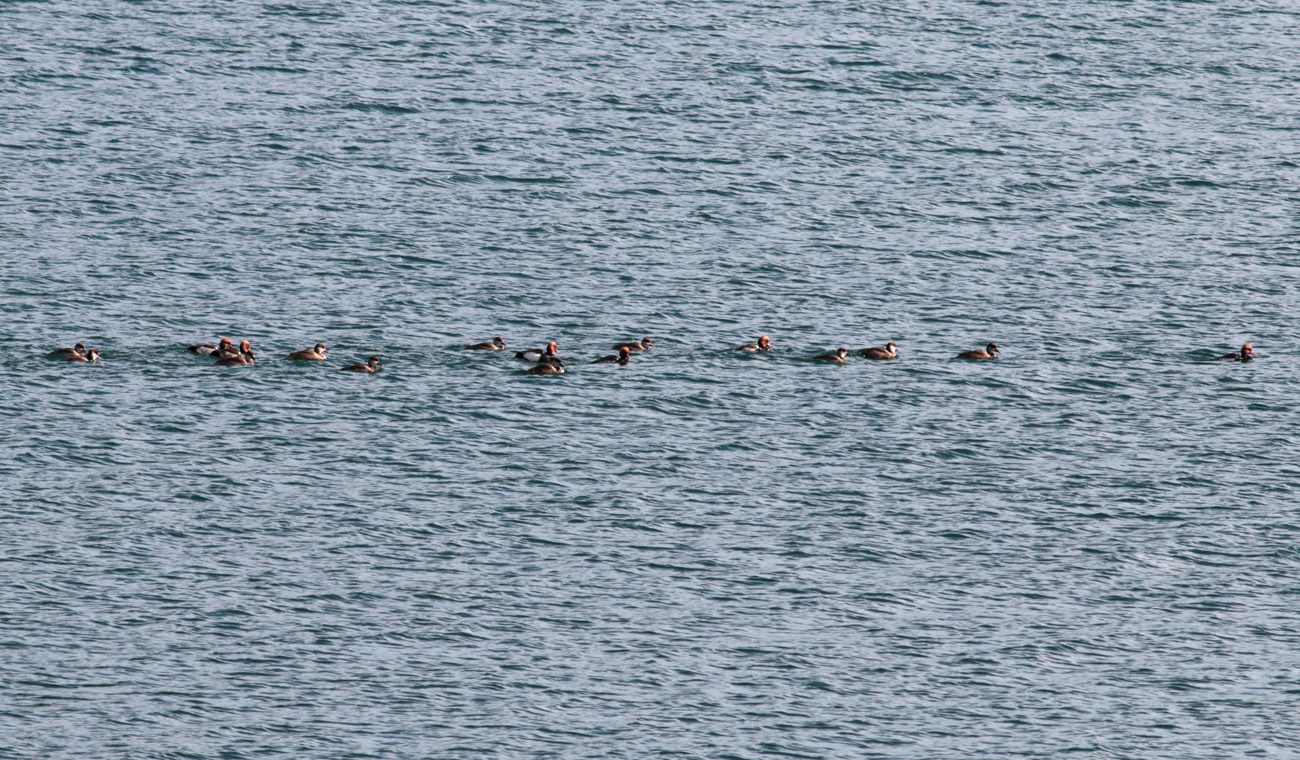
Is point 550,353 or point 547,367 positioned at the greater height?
point 550,353

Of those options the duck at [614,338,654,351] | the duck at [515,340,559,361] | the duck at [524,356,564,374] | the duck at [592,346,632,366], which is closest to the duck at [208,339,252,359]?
Answer: the duck at [515,340,559,361]

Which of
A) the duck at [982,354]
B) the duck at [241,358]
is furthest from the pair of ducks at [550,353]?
the duck at [982,354]

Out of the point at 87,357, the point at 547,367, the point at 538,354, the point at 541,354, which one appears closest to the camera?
the point at 87,357

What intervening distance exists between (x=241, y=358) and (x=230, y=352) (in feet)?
0.96

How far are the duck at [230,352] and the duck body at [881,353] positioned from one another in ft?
49.3

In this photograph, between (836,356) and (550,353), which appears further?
(836,356)

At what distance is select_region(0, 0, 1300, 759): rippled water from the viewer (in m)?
33.9

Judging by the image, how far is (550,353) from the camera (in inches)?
1932

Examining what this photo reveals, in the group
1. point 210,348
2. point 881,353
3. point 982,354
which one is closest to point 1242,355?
point 982,354

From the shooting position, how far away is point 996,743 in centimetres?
3241

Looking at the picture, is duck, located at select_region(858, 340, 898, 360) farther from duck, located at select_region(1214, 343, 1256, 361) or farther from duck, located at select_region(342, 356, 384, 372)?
duck, located at select_region(342, 356, 384, 372)

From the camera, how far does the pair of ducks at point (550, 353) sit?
4881 centimetres

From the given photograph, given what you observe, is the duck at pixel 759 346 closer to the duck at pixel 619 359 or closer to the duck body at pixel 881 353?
the duck body at pixel 881 353

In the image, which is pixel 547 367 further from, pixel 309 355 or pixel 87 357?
pixel 87 357
